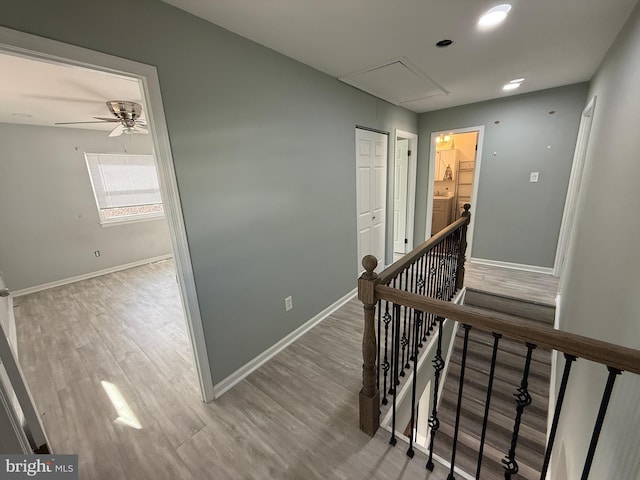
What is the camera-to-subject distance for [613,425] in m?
1.00

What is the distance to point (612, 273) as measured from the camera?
4.11 feet

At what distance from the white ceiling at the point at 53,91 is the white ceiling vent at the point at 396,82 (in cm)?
201

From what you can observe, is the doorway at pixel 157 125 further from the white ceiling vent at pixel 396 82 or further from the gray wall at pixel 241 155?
the white ceiling vent at pixel 396 82

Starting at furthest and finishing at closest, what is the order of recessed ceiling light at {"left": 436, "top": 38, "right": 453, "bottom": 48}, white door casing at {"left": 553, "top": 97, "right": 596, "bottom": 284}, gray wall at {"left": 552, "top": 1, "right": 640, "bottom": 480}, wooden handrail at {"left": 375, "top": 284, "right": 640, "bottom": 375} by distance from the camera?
white door casing at {"left": 553, "top": 97, "right": 596, "bottom": 284} < recessed ceiling light at {"left": 436, "top": 38, "right": 453, "bottom": 48} < gray wall at {"left": 552, "top": 1, "right": 640, "bottom": 480} < wooden handrail at {"left": 375, "top": 284, "right": 640, "bottom": 375}

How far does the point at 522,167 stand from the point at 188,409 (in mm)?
4762

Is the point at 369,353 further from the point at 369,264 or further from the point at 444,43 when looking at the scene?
the point at 444,43

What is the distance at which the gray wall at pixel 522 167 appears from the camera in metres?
3.35

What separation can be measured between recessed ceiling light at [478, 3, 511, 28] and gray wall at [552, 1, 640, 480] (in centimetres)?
69

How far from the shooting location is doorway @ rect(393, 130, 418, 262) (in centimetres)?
449

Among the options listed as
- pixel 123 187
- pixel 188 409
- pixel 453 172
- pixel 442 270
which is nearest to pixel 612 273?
pixel 442 270

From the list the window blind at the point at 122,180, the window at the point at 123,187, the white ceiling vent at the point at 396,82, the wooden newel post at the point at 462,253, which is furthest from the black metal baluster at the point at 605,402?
the window blind at the point at 122,180

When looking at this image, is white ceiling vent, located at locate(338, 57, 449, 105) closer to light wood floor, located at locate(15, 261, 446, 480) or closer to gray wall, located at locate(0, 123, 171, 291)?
light wood floor, located at locate(15, 261, 446, 480)

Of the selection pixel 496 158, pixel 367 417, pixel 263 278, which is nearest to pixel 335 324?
pixel 263 278

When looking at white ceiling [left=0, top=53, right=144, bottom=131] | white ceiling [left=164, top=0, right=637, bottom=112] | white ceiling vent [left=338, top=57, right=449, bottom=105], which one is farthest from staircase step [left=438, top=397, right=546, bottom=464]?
white ceiling [left=0, top=53, right=144, bottom=131]
